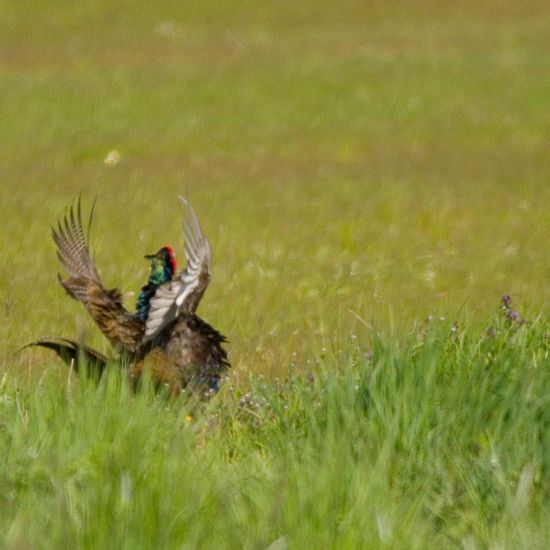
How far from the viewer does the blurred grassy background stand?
36.9 ft

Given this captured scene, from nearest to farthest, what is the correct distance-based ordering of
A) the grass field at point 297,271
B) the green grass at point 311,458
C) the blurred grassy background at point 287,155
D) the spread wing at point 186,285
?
the green grass at point 311,458, the grass field at point 297,271, the spread wing at point 186,285, the blurred grassy background at point 287,155

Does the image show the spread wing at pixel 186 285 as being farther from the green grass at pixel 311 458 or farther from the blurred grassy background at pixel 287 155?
the blurred grassy background at pixel 287 155

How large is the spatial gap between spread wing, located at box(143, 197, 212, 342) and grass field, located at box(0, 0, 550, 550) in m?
0.47

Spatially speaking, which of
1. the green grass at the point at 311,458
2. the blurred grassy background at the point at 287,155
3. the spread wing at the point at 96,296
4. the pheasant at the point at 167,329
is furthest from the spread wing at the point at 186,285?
the blurred grassy background at the point at 287,155

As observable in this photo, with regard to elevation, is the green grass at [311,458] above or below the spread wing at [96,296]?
below

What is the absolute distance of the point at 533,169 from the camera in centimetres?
1912

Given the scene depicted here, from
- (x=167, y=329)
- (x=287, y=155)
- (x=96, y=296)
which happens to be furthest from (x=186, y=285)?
(x=287, y=155)

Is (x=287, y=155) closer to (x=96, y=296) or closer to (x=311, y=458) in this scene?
(x=96, y=296)

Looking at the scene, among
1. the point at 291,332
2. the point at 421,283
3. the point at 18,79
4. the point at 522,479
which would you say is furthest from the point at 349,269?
the point at 18,79

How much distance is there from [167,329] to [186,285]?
0.29 metres

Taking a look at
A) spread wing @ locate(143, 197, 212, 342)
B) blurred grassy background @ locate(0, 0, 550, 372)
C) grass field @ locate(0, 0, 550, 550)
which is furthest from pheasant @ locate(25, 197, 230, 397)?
blurred grassy background @ locate(0, 0, 550, 372)

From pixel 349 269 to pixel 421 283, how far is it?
71cm

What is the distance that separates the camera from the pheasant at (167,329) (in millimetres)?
6754

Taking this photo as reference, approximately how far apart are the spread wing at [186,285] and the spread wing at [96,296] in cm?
34
